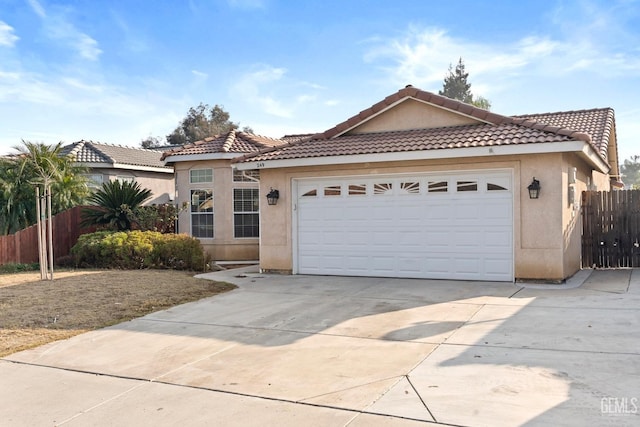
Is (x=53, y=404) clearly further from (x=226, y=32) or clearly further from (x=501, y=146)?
(x=226, y=32)

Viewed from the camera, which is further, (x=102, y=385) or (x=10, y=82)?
(x=10, y=82)

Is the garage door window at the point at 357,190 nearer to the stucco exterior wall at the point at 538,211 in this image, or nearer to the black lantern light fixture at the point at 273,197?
the stucco exterior wall at the point at 538,211

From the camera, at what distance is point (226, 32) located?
1565cm

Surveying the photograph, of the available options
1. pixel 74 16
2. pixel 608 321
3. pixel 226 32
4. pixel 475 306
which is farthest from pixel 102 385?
pixel 226 32

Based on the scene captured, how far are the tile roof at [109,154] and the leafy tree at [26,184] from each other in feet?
12.0

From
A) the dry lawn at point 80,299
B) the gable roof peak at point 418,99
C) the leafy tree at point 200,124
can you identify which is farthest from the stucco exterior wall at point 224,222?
the leafy tree at point 200,124

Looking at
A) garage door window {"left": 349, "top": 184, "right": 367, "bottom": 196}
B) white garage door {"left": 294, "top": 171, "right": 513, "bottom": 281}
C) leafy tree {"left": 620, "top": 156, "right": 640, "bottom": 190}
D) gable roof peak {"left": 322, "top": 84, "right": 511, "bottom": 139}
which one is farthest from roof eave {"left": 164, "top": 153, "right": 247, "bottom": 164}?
leafy tree {"left": 620, "top": 156, "right": 640, "bottom": 190}

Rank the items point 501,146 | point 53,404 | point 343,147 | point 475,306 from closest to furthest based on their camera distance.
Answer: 1. point 53,404
2. point 475,306
3. point 501,146
4. point 343,147

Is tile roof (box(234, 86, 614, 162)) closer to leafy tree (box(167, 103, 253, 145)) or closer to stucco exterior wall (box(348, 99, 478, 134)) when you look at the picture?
stucco exterior wall (box(348, 99, 478, 134))

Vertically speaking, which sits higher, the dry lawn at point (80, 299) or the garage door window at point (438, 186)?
the garage door window at point (438, 186)

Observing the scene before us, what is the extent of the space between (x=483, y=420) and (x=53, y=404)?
3.83 metres

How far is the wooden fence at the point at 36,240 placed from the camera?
14695mm

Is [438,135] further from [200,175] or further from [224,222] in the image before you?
[200,175]

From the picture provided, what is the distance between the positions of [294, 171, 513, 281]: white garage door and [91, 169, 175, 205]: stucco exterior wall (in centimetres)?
1094
